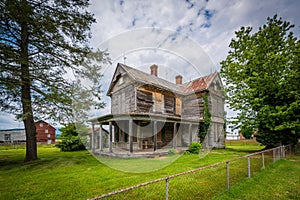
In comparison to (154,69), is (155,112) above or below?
below

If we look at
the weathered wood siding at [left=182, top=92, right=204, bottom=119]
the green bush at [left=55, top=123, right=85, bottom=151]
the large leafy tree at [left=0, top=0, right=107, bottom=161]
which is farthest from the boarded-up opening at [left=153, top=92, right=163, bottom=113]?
the green bush at [left=55, top=123, right=85, bottom=151]

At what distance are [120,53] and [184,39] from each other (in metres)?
5.29

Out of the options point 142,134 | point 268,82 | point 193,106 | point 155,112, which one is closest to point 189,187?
point 142,134

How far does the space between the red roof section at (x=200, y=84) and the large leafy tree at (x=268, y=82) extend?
3.01 m

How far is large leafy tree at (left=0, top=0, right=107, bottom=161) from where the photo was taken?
810 cm

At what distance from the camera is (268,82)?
12.0 m

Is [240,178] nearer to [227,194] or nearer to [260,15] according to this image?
[227,194]

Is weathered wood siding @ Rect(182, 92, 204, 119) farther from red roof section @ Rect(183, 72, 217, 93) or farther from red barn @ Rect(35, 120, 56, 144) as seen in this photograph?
red barn @ Rect(35, 120, 56, 144)

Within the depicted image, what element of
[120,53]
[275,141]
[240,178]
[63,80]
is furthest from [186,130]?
[63,80]

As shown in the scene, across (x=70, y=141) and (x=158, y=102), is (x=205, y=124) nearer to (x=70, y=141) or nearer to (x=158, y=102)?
(x=158, y=102)

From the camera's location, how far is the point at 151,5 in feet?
38.2

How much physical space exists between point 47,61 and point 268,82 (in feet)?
49.8

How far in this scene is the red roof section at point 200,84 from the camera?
17.2 metres

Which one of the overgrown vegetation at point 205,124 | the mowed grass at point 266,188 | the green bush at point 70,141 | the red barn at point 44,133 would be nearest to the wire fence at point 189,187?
the mowed grass at point 266,188
